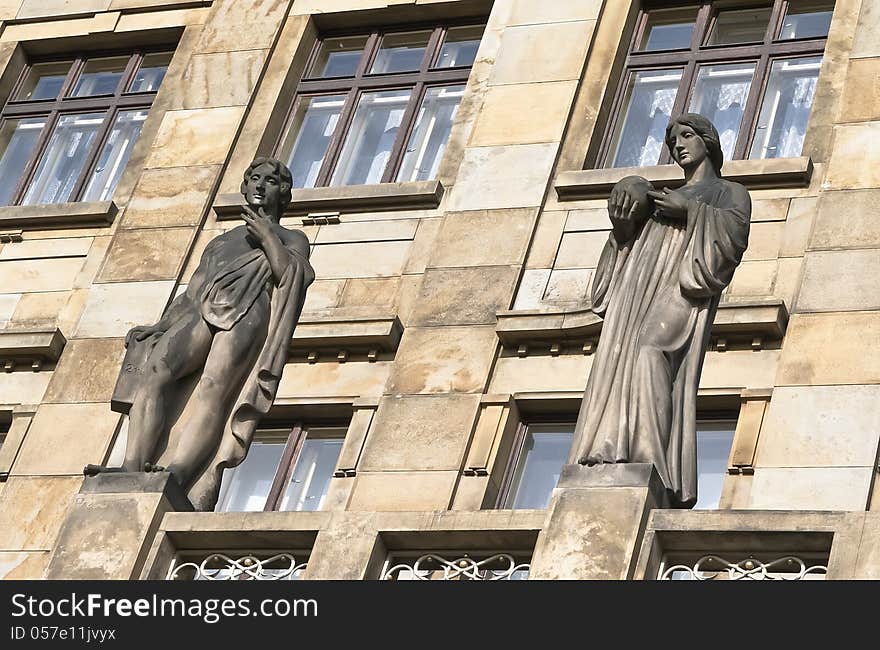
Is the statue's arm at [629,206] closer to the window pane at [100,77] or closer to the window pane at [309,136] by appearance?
the window pane at [309,136]

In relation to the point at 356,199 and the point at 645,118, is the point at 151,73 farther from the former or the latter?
the point at 645,118

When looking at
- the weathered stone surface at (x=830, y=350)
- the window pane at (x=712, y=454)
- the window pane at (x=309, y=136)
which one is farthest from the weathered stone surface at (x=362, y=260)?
the weathered stone surface at (x=830, y=350)

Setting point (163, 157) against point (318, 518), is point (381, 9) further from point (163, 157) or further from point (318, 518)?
point (318, 518)

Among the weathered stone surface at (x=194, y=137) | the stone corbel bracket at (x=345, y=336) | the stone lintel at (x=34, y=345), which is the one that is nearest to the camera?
the stone corbel bracket at (x=345, y=336)

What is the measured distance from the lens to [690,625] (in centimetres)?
1355

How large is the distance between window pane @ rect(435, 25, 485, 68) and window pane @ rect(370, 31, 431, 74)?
22cm

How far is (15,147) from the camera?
83.6ft

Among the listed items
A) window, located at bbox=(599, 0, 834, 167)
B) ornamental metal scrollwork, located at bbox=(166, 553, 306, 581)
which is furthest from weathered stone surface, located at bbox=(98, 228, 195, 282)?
ornamental metal scrollwork, located at bbox=(166, 553, 306, 581)

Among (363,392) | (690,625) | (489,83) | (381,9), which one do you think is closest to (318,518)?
(690,625)

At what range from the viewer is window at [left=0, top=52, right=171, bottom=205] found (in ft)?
81.3

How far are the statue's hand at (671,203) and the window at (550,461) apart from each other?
3.60m

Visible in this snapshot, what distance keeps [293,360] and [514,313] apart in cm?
206

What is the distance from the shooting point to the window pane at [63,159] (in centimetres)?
2475

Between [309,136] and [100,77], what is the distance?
2879mm
